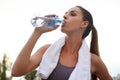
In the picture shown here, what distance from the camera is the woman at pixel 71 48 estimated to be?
3980mm

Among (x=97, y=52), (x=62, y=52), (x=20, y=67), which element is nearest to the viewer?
(x=20, y=67)

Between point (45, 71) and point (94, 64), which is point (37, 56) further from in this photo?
point (94, 64)

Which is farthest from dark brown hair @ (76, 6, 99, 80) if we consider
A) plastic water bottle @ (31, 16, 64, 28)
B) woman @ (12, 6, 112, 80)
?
plastic water bottle @ (31, 16, 64, 28)

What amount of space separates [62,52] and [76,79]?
341 mm

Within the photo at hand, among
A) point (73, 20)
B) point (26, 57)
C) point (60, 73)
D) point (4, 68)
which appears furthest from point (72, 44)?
point (4, 68)

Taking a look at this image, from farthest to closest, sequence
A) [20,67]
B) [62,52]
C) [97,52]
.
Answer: [97,52]
[62,52]
[20,67]

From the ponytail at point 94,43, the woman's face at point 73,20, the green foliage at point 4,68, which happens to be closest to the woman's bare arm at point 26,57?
the woman's face at point 73,20

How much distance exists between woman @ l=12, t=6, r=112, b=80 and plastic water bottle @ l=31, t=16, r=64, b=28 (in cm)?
5

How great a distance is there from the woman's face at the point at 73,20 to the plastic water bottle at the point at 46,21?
7 centimetres

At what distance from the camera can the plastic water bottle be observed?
13.2 ft

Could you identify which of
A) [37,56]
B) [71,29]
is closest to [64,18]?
[71,29]

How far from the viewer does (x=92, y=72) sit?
4.37 metres

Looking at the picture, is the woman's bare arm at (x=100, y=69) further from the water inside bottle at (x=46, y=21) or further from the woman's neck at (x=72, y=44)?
the water inside bottle at (x=46, y=21)

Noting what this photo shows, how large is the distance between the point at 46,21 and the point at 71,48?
0.43 metres
